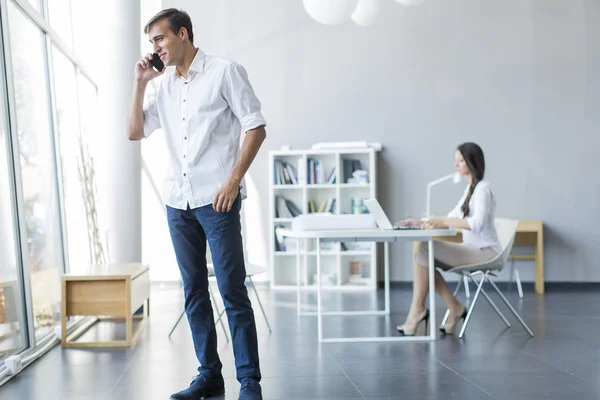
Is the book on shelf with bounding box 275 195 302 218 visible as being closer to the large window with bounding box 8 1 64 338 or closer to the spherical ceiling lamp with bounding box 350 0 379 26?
the spherical ceiling lamp with bounding box 350 0 379 26

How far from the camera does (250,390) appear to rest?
285 cm

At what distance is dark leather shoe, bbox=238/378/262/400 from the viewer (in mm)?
2817

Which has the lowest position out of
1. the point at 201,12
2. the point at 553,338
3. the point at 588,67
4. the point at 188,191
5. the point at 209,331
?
the point at 553,338

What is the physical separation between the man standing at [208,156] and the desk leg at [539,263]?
5.26 metres

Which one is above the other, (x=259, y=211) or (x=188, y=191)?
(x=188, y=191)

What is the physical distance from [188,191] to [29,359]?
176cm

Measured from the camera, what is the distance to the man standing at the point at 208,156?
2.87m

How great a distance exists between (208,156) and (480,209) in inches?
97.8

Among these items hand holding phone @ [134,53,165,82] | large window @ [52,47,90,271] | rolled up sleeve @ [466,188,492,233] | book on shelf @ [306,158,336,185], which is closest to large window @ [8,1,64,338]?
large window @ [52,47,90,271]

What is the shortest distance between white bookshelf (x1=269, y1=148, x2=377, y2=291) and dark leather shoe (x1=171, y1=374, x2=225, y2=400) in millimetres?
4598

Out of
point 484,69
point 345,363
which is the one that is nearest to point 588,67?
point 484,69

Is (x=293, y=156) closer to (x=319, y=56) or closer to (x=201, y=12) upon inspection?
(x=319, y=56)

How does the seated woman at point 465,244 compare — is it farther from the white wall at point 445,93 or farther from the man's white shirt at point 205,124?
the white wall at point 445,93

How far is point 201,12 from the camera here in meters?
8.24
